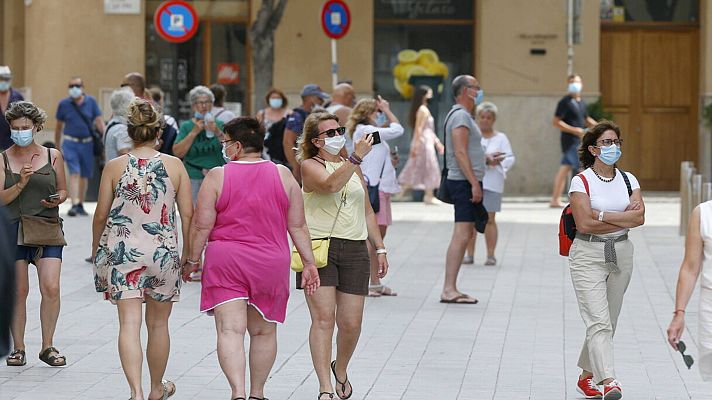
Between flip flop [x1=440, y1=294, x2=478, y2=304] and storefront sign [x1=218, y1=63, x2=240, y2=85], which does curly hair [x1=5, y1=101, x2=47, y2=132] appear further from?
storefront sign [x1=218, y1=63, x2=240, y2=85]

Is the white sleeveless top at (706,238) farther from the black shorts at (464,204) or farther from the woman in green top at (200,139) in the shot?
the woman in green top at (200,139)

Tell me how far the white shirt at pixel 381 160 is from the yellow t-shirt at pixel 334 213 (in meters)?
3.34

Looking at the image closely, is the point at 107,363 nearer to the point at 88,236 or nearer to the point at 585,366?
the point at 585,366

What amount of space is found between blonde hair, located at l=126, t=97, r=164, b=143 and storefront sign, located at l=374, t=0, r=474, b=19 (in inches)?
688

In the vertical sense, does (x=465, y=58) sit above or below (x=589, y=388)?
above

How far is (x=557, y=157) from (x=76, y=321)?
14.9 m

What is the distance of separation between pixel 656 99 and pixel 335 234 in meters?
18.2

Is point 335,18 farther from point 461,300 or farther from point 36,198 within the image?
point 36,198

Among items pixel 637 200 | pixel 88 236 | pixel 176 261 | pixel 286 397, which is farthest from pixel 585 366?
pixel 88 236

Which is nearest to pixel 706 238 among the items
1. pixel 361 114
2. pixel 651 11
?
pixel 361 114

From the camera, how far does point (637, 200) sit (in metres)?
8.30

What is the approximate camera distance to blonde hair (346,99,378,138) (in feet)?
38.4

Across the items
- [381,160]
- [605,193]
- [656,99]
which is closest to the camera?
[605,193]

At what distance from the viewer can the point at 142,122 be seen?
302 inches
